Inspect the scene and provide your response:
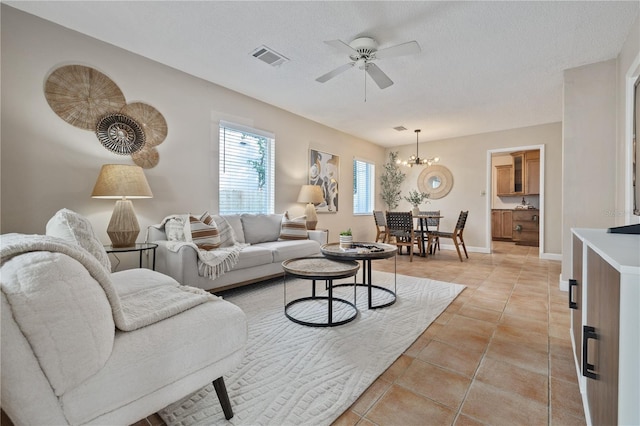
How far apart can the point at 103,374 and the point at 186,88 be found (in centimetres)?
340

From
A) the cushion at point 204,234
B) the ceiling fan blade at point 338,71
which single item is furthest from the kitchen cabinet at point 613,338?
the cushion at point 204,234

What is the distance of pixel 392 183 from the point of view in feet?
24.0

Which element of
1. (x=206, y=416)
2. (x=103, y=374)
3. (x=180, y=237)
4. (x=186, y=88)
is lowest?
(x=206, y=416)

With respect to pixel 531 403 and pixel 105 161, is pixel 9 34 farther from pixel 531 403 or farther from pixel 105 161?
pixel 531 403

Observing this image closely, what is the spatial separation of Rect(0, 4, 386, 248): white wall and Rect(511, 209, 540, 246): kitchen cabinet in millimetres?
6766

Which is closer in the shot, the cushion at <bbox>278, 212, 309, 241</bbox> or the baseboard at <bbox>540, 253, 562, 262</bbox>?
the cushion at <bbox>278, 212, 309, 241</bbox>

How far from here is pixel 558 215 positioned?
209 inches

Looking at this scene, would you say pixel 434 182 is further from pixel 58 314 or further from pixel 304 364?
pixel 58 314

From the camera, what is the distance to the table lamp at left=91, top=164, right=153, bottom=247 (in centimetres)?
251

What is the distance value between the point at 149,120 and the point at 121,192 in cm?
105

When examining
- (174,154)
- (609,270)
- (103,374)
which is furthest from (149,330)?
(174,154)

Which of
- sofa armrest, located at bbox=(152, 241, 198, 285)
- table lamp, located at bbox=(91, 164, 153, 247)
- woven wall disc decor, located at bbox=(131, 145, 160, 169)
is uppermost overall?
woven wall disc decor, located at bbox=(131, 145, 160, 169)

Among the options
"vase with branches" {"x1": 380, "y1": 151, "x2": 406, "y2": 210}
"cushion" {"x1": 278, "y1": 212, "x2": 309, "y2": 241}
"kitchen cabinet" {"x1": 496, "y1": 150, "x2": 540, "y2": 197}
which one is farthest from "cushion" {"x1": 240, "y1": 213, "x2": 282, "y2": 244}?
"kitchen cabinet" {"x1": 496, "y1": 150, "x2": 540, "y2": 197}

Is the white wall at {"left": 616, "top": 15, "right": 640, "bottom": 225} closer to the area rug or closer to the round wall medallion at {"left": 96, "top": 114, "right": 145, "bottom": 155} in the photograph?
the area rug
